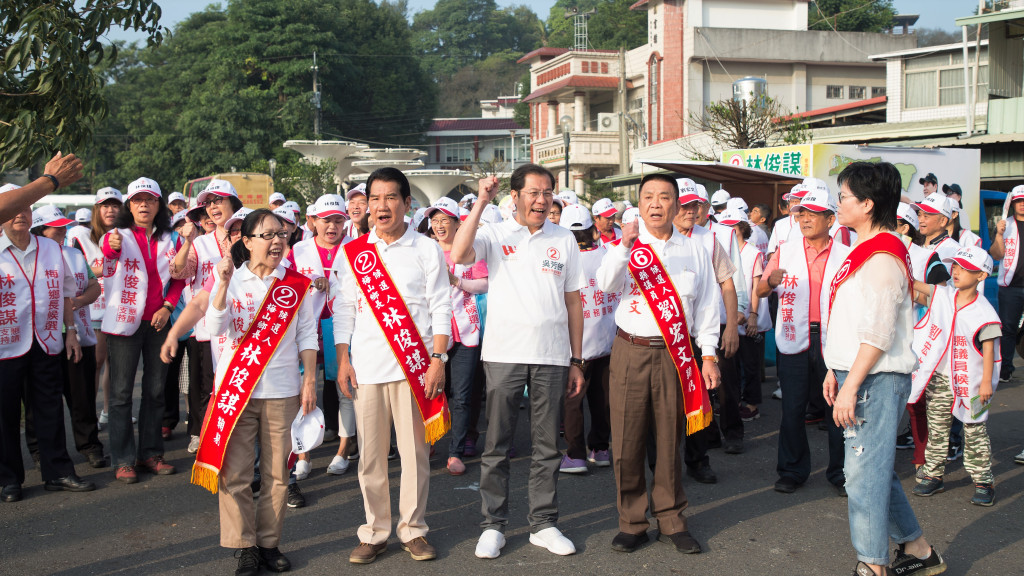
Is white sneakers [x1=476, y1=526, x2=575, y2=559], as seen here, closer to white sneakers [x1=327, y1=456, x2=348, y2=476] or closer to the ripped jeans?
the ripped jeans

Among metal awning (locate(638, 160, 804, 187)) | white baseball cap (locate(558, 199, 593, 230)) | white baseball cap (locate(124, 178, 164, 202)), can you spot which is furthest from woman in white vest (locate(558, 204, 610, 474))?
metal awning (locate(638, 160, 804, 187))

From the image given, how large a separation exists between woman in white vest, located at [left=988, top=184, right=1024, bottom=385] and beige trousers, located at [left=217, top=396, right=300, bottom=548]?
785 centimetres

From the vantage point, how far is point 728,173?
1226cm

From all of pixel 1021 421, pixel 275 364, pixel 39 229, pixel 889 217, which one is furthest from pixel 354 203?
pixel 1021 421

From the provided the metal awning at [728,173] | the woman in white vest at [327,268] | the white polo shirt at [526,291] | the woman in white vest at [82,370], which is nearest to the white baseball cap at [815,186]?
the white polo shirt at [526,291]

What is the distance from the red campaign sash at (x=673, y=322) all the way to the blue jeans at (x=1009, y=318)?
238 inches

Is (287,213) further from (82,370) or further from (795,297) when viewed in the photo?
(795,297)

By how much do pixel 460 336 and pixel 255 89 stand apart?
43707mm

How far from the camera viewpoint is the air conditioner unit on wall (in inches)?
1446

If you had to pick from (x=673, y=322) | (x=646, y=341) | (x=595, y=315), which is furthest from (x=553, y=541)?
(x=595, y=315)

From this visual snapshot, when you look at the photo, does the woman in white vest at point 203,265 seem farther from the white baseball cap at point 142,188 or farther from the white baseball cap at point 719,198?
the white baseball cap at point 719,198

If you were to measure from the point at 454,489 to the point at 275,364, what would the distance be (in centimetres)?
189

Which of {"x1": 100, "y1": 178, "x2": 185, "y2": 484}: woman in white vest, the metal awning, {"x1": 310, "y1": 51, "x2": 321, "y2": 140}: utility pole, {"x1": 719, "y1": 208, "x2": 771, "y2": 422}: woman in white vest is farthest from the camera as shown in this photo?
{"x1": 310, "y1": 51, "x2": 321, "y2": 140}: utility pole

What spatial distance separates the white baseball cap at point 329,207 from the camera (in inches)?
256
